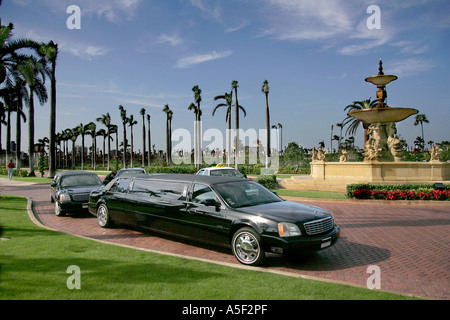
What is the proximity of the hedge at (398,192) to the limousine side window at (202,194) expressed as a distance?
973 centimetres

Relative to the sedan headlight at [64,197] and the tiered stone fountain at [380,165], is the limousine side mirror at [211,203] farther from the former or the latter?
the tiered stone fountain at [380,165]

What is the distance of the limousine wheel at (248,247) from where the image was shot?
223 inches

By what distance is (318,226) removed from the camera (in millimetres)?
5879

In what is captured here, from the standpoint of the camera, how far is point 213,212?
634cm

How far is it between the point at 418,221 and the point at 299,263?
6192 mm

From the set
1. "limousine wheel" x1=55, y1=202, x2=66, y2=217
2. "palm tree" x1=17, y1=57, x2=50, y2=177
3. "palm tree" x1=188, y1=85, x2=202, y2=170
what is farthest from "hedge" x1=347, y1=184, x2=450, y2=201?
"palm tree" x1=188, y1=85, x2=202, y2=170

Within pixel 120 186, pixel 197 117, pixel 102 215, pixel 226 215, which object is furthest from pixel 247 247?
pixel 197 117

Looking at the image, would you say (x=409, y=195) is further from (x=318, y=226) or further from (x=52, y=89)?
(x=52, y=89)

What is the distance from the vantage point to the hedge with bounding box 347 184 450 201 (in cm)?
1387

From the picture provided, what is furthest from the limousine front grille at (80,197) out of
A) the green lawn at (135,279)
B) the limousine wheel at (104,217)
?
the green lawn at (135,279)

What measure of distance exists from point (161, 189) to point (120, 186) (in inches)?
68.9

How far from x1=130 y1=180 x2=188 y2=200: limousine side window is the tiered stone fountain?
13.9m
